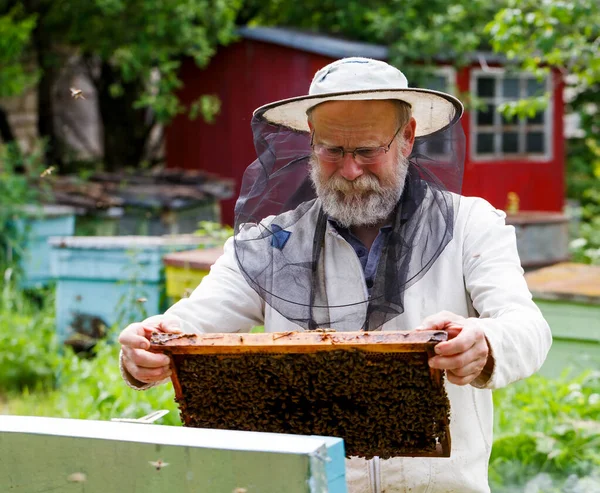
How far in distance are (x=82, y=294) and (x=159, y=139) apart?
9.43 m

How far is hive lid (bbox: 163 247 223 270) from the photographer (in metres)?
4.84

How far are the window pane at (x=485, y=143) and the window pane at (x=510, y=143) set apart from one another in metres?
0.23

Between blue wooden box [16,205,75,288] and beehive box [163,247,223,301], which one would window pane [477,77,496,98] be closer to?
blue wooden box [16,205,75,288]

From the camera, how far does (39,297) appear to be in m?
7.68

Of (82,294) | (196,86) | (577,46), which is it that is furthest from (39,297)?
(196,86)

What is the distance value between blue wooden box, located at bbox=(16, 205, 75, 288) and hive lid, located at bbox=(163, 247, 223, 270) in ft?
8.66

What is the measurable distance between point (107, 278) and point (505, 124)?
378 inches

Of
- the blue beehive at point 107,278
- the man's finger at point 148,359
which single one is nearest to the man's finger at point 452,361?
the man's finger at point 148,359

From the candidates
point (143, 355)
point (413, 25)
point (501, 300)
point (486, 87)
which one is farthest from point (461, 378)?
point (486, 87)

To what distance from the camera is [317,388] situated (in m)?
1.90

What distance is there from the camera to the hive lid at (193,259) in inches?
190

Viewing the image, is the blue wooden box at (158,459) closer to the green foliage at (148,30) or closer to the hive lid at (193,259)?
the hive lid at (193,259)

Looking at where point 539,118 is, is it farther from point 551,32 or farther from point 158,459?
point 158,459

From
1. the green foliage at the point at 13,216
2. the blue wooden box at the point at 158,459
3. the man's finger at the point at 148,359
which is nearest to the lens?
the blue wooden box at the point at 158,459
